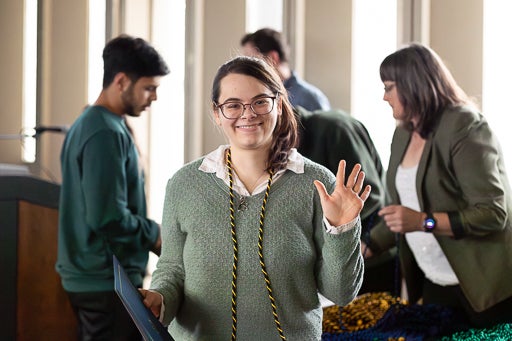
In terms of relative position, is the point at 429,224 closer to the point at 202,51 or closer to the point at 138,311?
the point at 138,311

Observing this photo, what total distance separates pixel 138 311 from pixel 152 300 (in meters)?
0.19

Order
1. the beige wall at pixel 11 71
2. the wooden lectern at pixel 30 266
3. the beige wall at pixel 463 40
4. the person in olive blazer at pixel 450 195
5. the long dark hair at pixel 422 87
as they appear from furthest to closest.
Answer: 1. the beige wall at pixel 11 71
2. the beige wall at pixel 463 40
3. the wooden lectern at pixel 30 266
4. the long dark hair at pixel 422 87
5. the person in olive blazer at pixel 450 195

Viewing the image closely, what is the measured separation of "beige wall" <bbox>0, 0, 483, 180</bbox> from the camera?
179 inches

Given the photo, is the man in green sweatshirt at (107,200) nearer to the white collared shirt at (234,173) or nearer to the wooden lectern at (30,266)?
the wooden lectern at (30,266)

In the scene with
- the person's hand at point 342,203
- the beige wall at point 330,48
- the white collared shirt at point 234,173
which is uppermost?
the beige wall at point 330,48

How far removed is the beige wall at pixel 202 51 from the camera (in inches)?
179

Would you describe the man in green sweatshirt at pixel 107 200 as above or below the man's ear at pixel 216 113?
below

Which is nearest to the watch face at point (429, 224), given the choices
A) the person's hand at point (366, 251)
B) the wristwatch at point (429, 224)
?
the wristwatch at point (429, 224)

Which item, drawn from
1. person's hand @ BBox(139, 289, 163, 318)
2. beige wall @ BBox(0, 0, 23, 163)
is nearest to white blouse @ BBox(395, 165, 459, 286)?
person's hand @ BBox(139, 289, 163, 318)

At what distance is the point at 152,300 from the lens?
5.92 ft

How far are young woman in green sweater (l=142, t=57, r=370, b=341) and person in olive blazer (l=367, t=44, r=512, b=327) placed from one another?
80cm

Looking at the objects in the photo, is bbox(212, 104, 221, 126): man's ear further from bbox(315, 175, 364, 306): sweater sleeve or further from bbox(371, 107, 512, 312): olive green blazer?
bbox(371, 107, 512, 312): olive green blazer

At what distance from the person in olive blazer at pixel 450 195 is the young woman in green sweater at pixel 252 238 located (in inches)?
31.3

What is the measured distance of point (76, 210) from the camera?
315 centimetres
